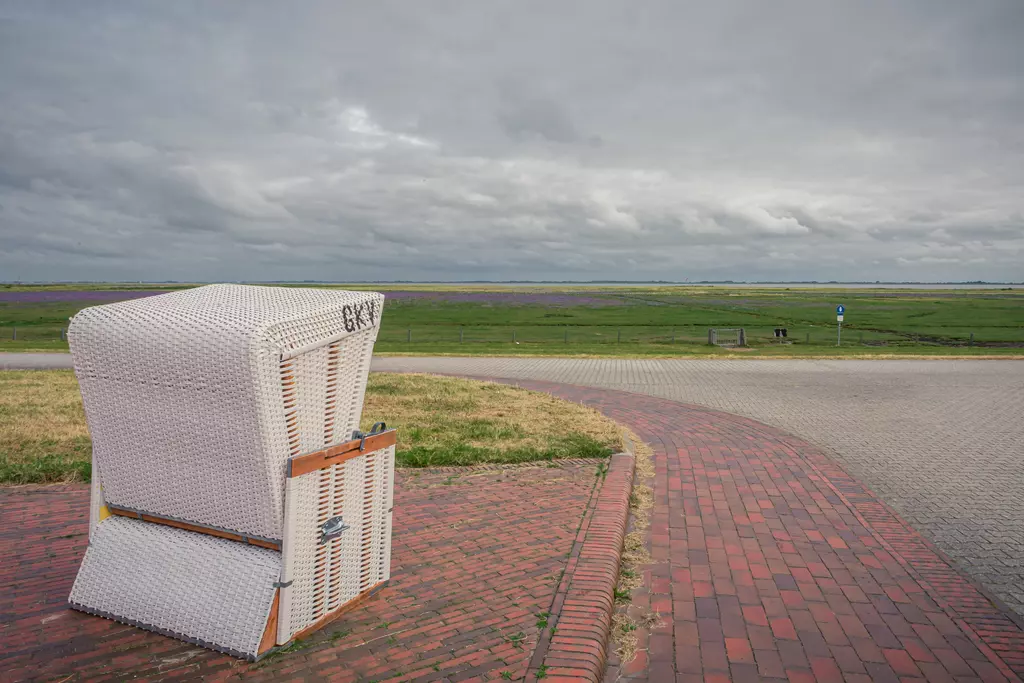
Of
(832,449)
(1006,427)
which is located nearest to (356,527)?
(832,449)

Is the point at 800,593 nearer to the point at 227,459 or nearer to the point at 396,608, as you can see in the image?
the point at 396,608

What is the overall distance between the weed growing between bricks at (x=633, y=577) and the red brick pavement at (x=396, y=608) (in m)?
0.39

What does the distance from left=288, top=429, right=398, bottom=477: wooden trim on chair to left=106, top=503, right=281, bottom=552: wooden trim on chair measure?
40cm

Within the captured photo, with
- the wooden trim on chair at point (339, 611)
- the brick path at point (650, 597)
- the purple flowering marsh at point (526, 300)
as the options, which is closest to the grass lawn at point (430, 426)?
the brick path at point (650, 597)

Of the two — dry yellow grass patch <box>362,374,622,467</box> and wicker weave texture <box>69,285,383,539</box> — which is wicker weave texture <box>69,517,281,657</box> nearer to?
wicker weave texture <box>69,285,383,539</box>

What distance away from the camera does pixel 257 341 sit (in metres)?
2.91

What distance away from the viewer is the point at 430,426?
859 cm

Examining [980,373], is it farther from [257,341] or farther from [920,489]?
[257,341]

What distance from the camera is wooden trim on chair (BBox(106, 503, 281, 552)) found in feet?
11.0

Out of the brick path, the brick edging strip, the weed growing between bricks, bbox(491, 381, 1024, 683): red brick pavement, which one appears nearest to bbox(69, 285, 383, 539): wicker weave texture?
the brick path

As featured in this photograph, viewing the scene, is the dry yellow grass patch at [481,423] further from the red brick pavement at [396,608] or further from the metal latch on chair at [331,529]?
the metal latch on chair at [331,529]

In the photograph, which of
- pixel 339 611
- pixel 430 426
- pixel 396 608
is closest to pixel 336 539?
pixel 339 611

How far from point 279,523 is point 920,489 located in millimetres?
5842

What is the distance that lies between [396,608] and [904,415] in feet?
29.7
